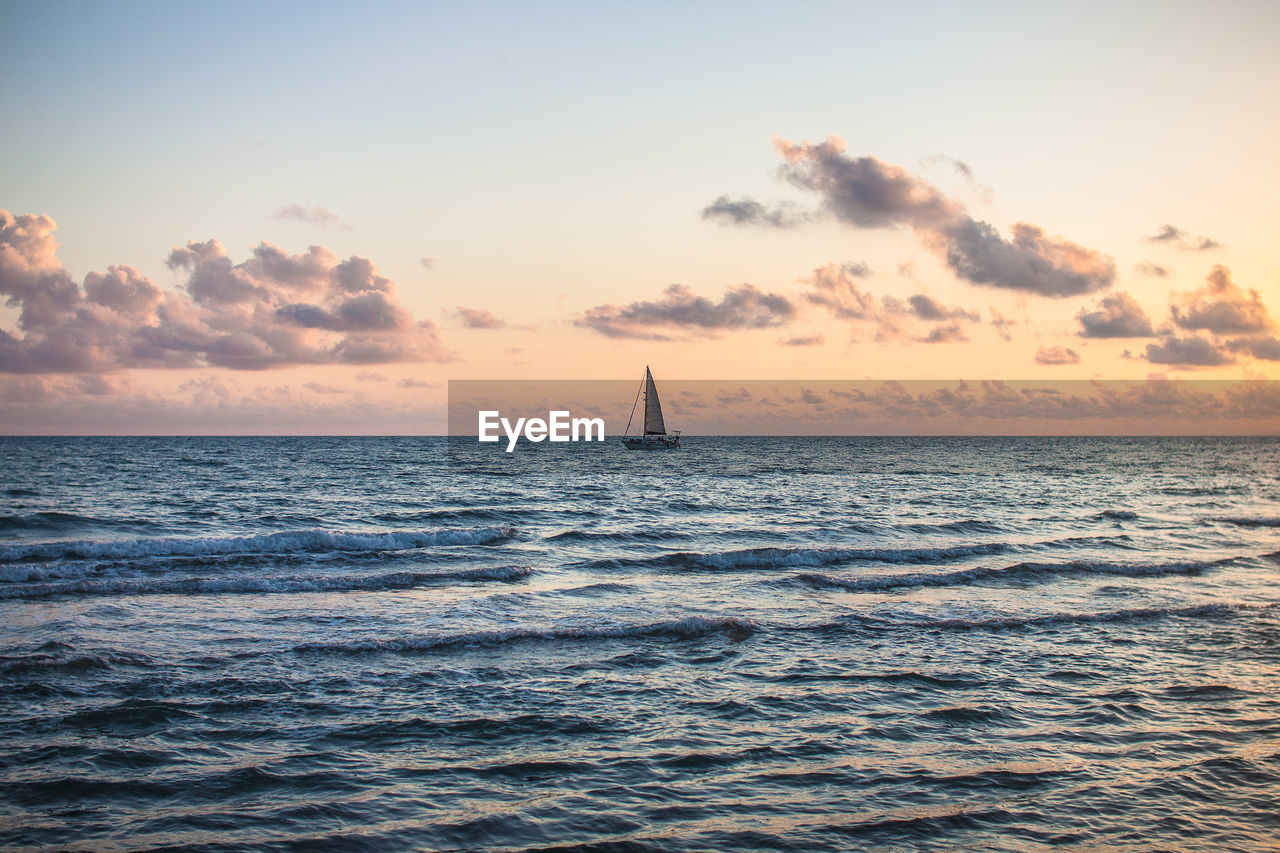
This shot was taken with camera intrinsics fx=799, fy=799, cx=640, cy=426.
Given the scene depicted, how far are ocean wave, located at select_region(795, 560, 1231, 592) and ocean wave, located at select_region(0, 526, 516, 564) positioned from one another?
632 inches

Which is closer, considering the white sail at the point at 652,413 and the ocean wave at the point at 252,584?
the ocean wave at the point at 252,584

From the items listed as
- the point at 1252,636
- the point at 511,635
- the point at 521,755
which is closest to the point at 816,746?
the point at 521,755

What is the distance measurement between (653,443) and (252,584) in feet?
332

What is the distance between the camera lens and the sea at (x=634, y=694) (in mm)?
9656

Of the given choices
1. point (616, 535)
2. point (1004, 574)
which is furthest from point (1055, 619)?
point (616, 535)

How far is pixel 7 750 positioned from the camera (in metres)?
11.3

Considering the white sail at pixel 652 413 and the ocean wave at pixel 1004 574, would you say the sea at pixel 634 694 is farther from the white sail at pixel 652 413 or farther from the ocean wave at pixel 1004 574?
→ the white sail at pixel 652 413

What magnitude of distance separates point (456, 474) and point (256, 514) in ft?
127

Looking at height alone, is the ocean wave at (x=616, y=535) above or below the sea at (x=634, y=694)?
below

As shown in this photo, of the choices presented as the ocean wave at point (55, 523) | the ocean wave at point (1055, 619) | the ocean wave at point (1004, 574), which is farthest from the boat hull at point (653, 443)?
the ocean wave at point (1055, 619)

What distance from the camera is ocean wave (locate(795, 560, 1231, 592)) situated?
81.4 feet

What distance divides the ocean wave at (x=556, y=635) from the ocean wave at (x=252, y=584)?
707 cm

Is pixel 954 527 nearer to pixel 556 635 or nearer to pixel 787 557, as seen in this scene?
pixel 787 557

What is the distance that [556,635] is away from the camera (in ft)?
59.4
